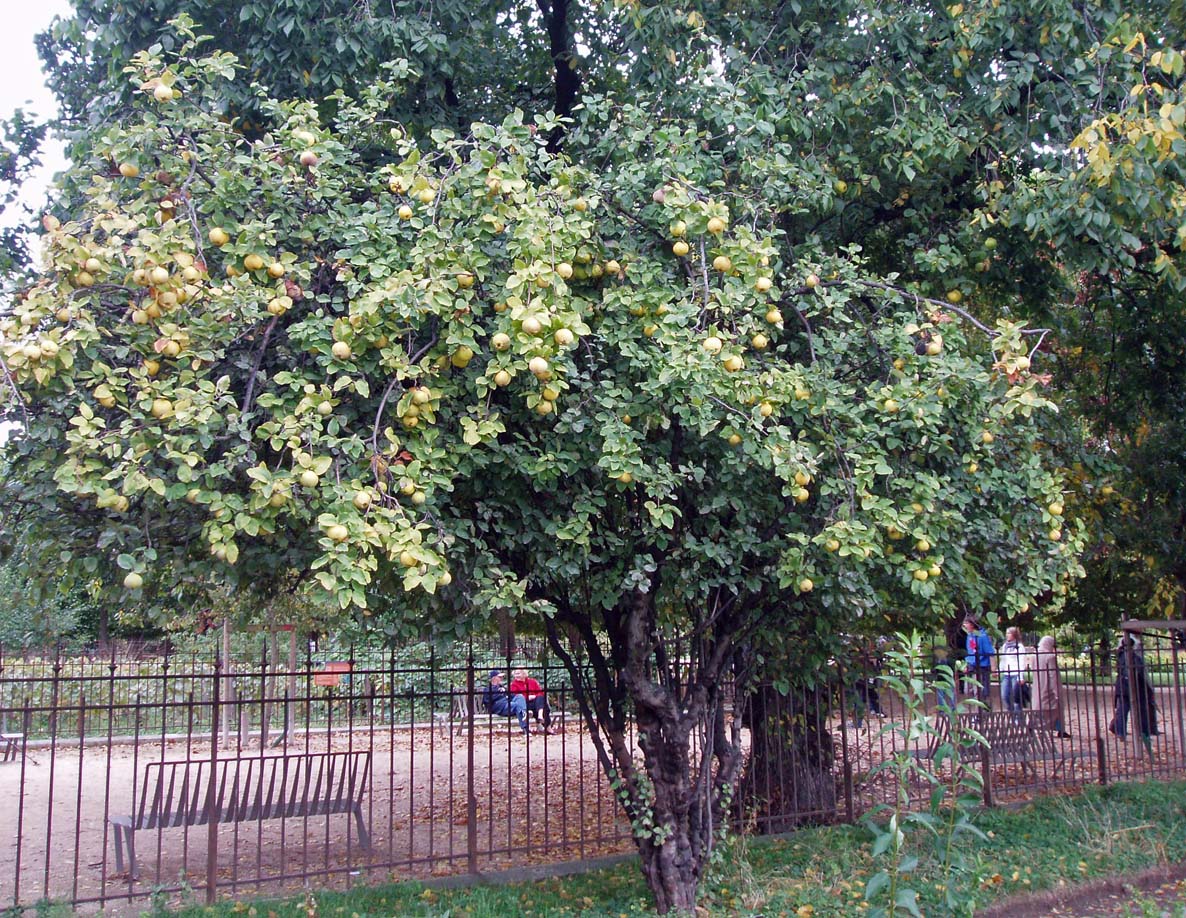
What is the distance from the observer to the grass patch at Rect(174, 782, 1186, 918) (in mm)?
5984

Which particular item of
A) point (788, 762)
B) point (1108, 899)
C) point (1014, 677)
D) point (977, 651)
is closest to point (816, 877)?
point (788, 762)

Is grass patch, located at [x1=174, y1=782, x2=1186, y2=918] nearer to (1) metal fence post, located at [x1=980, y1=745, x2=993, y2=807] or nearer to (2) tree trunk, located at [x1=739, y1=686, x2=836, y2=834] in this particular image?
(2) tree trunk, located at [x1=739, y1=686, x2=836, y2=834]

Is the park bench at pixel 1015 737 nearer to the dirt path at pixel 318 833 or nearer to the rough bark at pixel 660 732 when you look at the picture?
the dirt path at pixel 318 833

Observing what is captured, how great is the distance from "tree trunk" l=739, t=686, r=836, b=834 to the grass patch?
243 mm

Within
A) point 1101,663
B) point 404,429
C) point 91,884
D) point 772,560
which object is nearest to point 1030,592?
point 772,560

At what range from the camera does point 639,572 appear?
16.4 ft

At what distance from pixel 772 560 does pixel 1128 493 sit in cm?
653

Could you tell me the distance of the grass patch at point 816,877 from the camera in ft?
19.6

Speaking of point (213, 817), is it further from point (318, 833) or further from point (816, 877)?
point (816, 877)

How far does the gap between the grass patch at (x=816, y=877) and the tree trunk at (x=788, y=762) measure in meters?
0.24

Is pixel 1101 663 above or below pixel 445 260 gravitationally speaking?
below

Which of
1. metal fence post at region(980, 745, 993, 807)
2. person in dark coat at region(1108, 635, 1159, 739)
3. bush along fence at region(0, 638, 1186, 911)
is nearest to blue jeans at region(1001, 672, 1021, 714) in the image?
bush along fence at region(0, 638, 1186, 911)

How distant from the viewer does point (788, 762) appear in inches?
320

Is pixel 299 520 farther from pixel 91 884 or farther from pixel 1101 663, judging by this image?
pixel 1101 663
